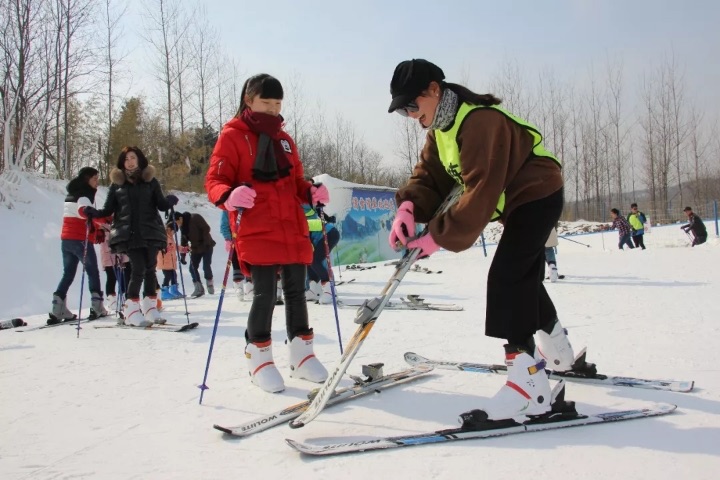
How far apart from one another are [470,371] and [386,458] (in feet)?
4.26

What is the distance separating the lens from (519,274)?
7.64 ft

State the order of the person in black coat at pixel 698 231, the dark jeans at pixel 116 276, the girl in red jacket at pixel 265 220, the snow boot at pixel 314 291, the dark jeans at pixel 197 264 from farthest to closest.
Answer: the person in black coat at pixel 698 231 → the dark jeans at pixel 197 264 → the snow boot at pixel 314 291 → the dark jeans at pixel 116 276 → the girl in red jacket at pixel 265 220

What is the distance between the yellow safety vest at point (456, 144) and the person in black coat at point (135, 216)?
409 cm

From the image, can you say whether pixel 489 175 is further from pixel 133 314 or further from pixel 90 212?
pixel 90 212

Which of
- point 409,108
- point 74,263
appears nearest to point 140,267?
point 74,263

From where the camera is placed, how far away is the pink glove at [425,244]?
2.35 meters

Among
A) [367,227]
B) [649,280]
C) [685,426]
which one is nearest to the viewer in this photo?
[685,426]

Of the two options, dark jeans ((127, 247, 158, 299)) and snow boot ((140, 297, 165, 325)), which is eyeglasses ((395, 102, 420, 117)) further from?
snow boot ((140, 297, 165, 325))

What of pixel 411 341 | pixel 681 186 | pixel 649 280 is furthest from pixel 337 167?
pixel 411 341

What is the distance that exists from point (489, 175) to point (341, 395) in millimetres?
1395

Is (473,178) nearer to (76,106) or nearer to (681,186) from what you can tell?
(76,106)

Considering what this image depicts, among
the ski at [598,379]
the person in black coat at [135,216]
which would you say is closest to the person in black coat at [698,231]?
the ski at [598,379]

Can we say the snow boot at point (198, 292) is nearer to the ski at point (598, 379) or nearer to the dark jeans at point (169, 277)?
the dark jeans at point (169, 277)

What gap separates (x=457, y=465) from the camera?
1862 mm
